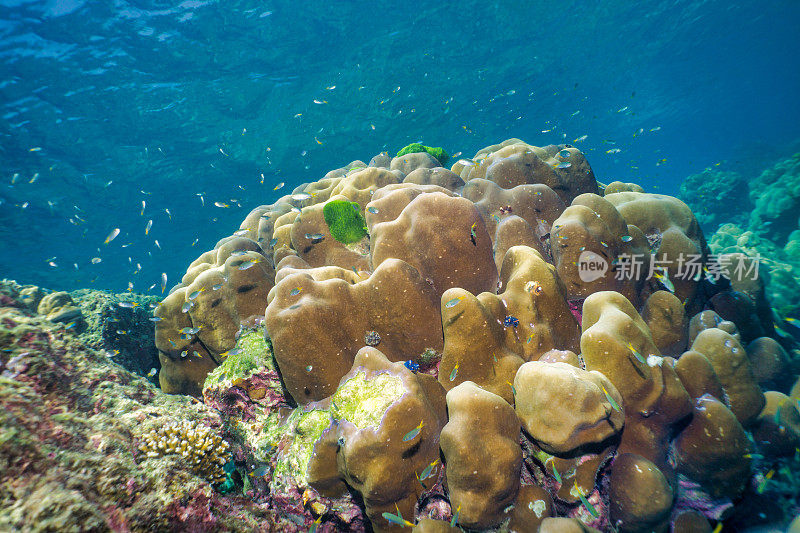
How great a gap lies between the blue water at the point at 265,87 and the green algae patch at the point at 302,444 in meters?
13.3

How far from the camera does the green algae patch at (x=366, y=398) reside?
2621mm

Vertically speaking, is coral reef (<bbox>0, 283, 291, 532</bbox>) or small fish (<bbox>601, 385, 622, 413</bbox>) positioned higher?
coral reef (<bbox>0, 283, 291, 532</bbox>)

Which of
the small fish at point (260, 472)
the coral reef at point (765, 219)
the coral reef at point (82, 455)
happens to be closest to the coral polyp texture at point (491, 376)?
the small fish at point (260, 472)

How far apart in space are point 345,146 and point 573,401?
111 ft

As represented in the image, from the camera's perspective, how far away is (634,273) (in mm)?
3906

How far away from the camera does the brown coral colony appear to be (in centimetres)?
247

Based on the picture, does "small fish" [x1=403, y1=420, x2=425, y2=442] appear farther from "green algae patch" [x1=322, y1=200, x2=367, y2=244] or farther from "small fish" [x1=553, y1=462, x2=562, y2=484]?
"green algae patch" [x1=322, y1=200, x2=367, y2=244]

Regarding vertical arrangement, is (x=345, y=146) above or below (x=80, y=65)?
below

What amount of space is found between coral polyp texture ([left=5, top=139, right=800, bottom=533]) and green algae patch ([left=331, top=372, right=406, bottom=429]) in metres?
0.02

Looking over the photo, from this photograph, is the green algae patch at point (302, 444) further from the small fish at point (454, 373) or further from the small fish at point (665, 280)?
the small fish at point (665, 280)

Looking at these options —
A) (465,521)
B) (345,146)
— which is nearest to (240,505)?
(465,521)

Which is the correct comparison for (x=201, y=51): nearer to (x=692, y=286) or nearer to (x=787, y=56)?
(x=692, y=286)

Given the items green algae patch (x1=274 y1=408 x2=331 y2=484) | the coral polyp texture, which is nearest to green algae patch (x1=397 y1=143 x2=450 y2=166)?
the coral polyp texture

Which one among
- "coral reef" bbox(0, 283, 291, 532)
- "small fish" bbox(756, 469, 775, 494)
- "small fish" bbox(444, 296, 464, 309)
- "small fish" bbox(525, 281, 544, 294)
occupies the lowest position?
"small fish" bbox(756, 469, 775, 494)
